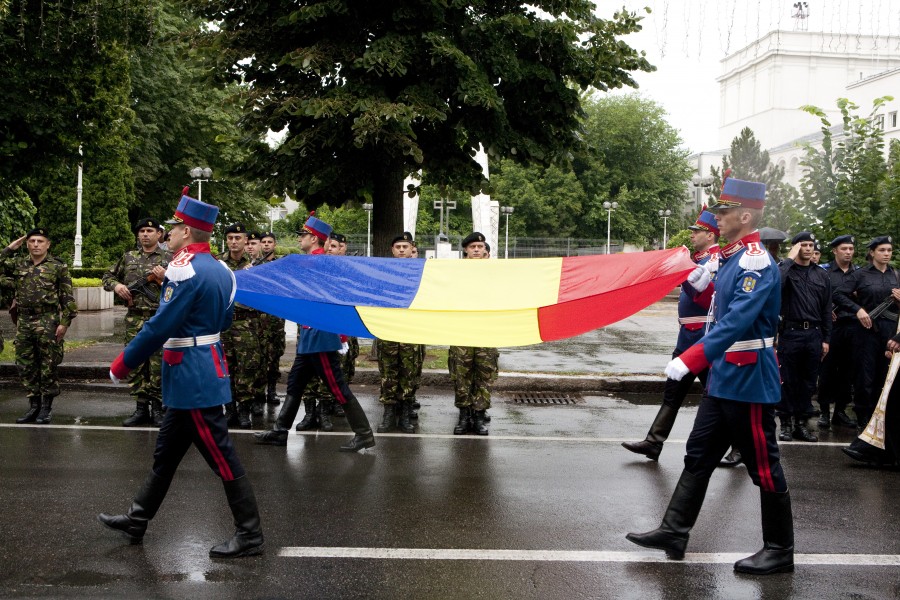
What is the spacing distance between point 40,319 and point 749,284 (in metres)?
7.16

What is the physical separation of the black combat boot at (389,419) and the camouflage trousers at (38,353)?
3.35 m

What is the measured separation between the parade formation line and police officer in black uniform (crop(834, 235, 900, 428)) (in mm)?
4461

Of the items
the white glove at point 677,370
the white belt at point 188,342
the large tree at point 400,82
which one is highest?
the large tree at point 400,82

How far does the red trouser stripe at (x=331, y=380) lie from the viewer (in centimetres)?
762

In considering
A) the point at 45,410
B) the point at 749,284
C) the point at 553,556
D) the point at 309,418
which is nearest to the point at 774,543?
the point at 553,556

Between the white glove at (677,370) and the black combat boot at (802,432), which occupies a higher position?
the white glove at (677,370)

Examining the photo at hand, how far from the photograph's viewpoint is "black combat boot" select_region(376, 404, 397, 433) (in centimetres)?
875

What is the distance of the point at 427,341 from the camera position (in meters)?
7.03

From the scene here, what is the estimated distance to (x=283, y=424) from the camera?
312 inches

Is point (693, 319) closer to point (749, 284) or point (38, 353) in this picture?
point (749, 284)

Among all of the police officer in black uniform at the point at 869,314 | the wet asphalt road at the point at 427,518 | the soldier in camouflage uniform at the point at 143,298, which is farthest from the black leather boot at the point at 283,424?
the police officer in black uniform at the point at 869,314

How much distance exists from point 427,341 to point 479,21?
5.98 metres

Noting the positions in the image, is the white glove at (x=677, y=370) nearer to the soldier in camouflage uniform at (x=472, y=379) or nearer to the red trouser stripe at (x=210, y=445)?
the red trouser stripe at (x=210, y=445)

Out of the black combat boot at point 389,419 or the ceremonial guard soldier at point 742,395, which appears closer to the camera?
the ceremonial guard soldier at point 742,395
